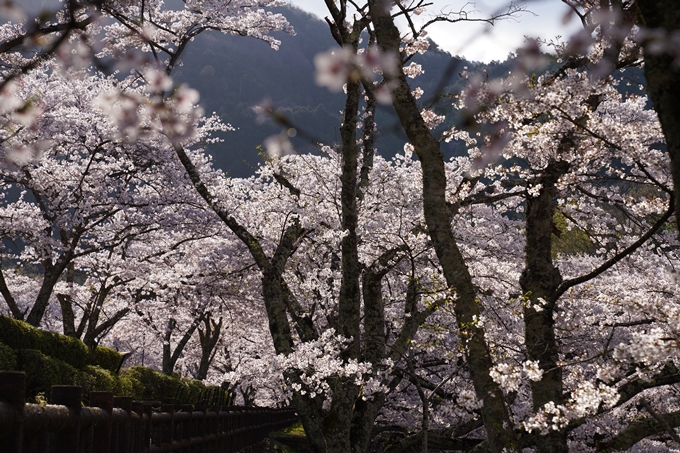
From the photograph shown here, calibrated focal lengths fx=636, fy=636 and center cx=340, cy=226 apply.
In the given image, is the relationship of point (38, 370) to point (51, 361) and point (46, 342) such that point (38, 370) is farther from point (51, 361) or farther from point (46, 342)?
point (46, 342)

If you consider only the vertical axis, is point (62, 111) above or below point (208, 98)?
below

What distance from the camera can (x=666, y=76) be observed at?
201 cm

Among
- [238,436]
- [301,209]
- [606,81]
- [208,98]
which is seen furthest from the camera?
[208,98]

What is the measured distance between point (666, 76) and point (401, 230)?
1316cm

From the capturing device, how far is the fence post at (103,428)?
13.1ft

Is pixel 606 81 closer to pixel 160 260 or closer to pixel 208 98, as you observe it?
pixel 160 260

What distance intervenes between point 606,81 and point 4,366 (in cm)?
923

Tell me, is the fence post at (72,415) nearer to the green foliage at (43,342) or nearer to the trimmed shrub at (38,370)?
the trimmed shrub at (38,370)

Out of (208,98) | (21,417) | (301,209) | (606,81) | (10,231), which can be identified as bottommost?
(21,417)

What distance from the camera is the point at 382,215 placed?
15.7m

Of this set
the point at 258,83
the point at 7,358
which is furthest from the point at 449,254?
the point at 258,83

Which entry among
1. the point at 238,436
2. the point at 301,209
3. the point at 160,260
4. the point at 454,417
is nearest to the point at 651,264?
the point at 454,417

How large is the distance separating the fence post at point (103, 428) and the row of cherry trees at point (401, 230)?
68.3 inches

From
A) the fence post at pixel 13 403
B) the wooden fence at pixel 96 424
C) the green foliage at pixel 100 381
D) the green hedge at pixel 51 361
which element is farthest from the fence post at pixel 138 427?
the green foliage at pixel 100 381
